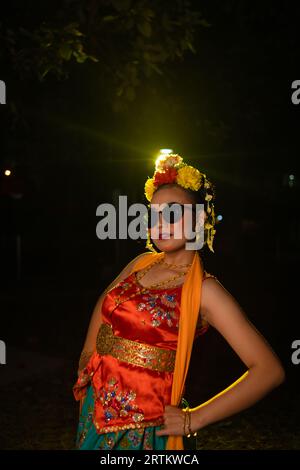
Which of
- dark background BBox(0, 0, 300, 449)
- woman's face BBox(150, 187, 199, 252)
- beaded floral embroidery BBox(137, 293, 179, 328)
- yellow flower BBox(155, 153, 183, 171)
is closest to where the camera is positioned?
beaded floral embroidery BBox(137, 293, 179, 328)

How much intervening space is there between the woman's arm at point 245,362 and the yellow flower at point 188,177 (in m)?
0.46

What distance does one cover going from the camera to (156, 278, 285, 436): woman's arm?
7.89ft

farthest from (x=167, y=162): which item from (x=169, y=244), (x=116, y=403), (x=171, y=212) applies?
(x=116, y=403)

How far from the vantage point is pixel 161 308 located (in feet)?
8.34

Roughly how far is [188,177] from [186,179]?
0.01m

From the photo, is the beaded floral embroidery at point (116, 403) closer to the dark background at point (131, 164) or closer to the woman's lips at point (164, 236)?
the woman's lips at point (164, 236)

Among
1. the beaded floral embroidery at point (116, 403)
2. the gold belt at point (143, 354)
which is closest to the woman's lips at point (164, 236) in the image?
the gold belt at point (143, 354)

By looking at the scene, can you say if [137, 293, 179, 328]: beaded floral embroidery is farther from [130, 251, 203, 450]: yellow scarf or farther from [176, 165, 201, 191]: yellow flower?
[176, 165, 201, 191]: yellow flower

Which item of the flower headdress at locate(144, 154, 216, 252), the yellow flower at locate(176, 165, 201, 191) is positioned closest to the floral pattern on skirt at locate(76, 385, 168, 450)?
the flower headdress at locate(144, 154, 216, 252)

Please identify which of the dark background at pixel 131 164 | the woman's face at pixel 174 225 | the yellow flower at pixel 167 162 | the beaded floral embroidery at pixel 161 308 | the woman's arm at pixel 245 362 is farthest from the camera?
the dark background at pixel 131 164

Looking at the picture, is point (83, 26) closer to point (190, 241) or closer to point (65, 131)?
point (190, 241)

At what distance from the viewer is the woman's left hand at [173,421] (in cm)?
245

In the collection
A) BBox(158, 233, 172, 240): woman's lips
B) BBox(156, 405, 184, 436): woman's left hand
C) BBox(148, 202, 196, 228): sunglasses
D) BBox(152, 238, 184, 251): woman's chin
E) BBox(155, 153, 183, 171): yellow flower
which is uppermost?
BBox(155, 153, 183, 171): yellow flower

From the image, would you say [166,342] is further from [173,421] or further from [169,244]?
[169,244]
